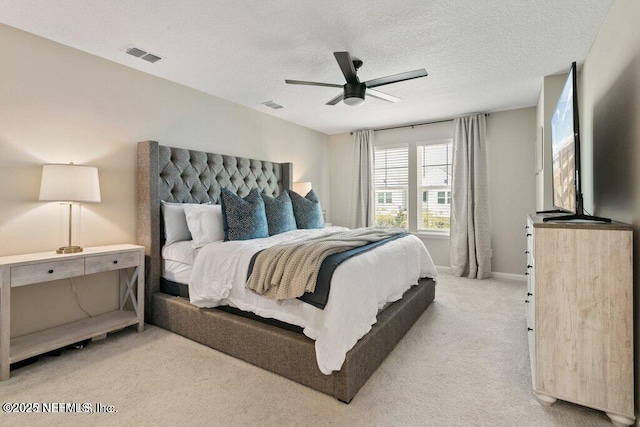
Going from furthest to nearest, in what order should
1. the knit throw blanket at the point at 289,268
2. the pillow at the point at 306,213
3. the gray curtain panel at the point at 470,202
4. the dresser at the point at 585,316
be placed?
the gray curtain panel at the point at 470,202
the pillow at the point at 306,213
the knit throw blanket at the point at 289,268
the dresser at the point at 585,316

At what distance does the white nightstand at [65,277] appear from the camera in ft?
6.76

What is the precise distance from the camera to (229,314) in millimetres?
2443

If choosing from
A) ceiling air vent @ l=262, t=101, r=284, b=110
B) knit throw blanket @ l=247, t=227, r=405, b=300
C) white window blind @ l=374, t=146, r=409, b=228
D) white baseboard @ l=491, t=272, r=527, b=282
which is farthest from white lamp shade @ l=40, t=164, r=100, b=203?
white baseboard @ l=491, t=272, r=527, b=282

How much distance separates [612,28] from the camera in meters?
2.12

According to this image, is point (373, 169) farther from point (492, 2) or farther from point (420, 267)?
point (492, 2)

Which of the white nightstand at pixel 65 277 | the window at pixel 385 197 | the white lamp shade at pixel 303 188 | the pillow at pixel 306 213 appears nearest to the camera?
the white nightstand at pixel 65 277

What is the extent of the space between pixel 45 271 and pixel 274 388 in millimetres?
1883

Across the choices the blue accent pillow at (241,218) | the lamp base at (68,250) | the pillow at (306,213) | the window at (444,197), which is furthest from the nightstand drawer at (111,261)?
the window at (444,197)

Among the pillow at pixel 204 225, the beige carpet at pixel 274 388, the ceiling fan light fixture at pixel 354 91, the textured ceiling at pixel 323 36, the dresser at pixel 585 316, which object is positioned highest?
the textured ceiling at pixel 323 36

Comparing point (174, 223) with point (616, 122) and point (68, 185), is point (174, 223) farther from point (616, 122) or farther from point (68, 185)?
point (616, 122)

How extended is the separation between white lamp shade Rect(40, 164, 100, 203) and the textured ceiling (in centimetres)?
111

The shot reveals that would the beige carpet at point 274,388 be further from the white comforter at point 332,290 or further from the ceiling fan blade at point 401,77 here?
the ceiling fan blade at point 401,77

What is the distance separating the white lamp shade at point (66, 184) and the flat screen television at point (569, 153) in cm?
342

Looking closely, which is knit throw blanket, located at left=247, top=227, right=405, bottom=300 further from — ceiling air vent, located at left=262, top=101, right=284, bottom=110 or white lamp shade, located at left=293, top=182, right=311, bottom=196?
white lamp shade, located at left=293, top=182, right=311, bottom=196
